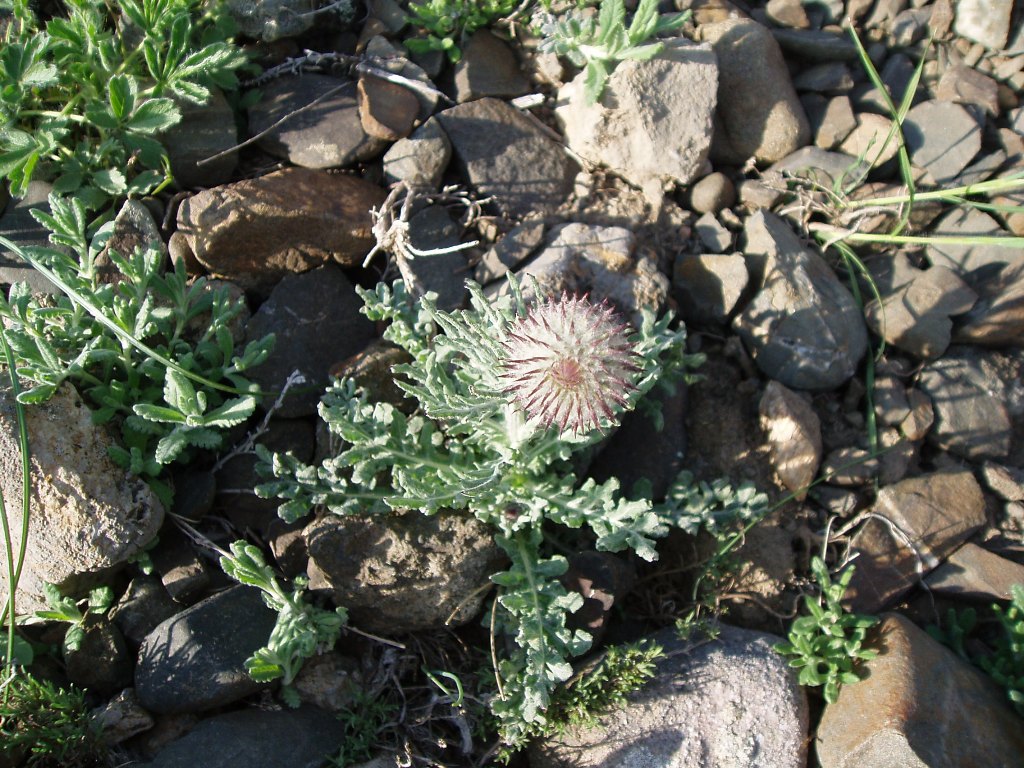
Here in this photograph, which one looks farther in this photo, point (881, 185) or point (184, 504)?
point (881, 185)

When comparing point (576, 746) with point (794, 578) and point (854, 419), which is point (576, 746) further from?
point (854, 419)

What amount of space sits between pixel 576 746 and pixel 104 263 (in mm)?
3095

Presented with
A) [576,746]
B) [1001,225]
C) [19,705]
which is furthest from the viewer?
[1001,225]

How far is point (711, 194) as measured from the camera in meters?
4.39

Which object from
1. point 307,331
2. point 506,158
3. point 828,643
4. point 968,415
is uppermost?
point 506,158

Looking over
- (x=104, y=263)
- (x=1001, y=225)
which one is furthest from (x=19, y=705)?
(x=1001, y=225)

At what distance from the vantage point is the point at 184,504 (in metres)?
3.75

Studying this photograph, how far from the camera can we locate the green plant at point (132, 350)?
3490 mm

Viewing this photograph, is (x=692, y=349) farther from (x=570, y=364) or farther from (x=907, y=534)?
(x=570, y=364)

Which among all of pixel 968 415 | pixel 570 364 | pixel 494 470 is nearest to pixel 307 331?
pixel 494 470

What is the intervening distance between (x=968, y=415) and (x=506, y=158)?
272 centimetres

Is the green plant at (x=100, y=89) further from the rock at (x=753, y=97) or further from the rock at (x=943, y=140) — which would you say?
the rock at (x=943, y=140)

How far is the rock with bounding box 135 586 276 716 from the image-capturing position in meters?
3.41

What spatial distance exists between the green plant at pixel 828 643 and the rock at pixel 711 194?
1.91 m
